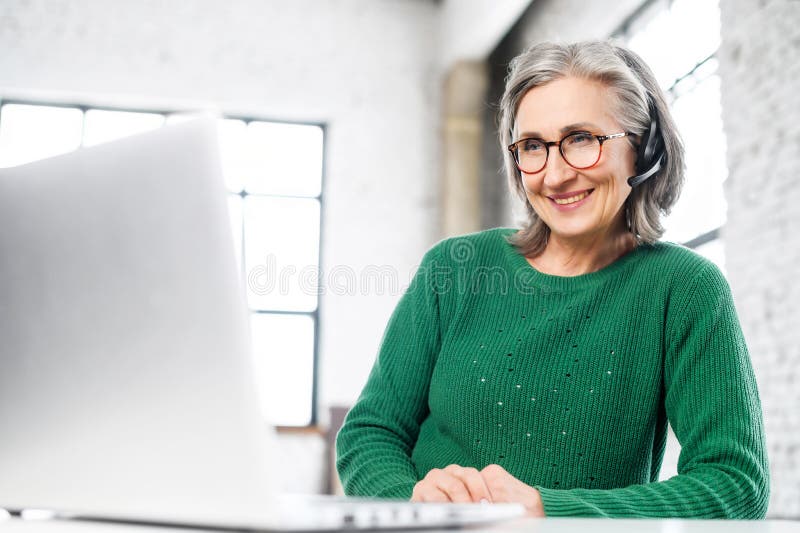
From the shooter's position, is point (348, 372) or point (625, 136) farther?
point (348, 372)

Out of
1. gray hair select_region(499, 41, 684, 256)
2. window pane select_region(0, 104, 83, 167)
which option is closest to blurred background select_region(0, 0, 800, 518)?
window pane select_region(0, 104, 83, 167)

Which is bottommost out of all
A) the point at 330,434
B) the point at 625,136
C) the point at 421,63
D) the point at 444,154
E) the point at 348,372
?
the point at 330,434

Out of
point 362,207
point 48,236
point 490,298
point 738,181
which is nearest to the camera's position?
point 48,236

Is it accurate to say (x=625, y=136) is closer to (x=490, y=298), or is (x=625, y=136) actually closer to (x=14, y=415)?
(x=490, y=298)

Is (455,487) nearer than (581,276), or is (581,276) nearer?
(455,487)

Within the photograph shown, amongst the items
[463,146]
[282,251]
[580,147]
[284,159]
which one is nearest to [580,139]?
[580,147]

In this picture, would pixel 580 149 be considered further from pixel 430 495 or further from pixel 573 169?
pixel 430 495

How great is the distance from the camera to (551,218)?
1394mm

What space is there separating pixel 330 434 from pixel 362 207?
1.97m

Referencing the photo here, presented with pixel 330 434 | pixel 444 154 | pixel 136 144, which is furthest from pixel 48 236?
pixel 444 154

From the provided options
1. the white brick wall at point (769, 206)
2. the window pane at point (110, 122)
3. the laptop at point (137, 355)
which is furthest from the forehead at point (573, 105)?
the window pane at point (110, 122)

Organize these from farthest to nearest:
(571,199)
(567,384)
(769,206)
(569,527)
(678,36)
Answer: (678,36) → (769,206) → (571,199) → (567,384) → (569,527)

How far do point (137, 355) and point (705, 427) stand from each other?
2.85 feet

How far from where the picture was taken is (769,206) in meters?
3.53
